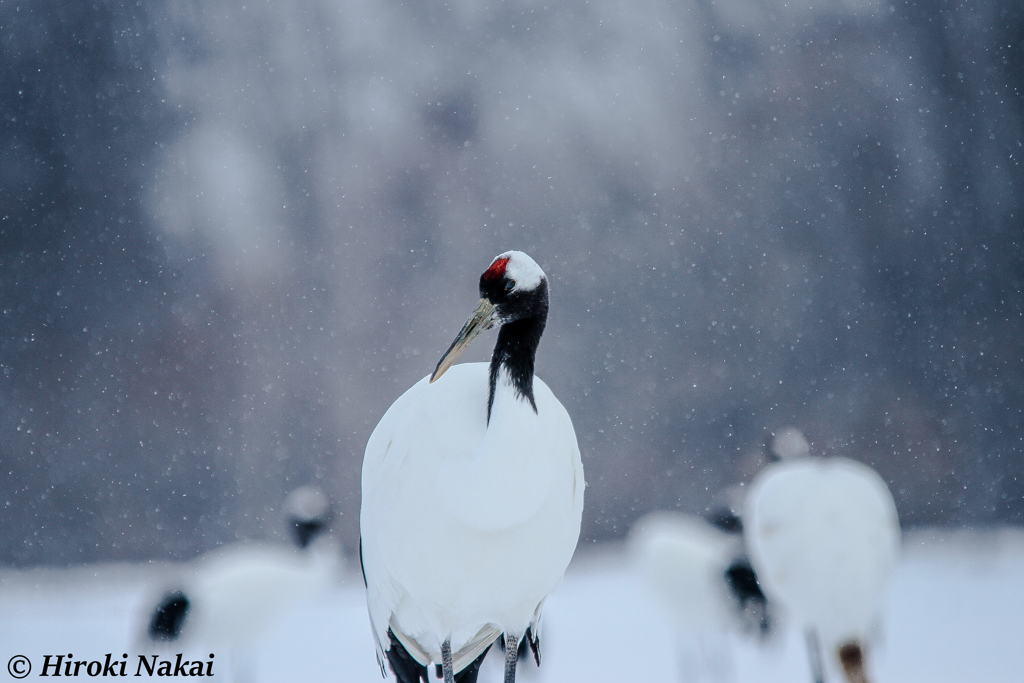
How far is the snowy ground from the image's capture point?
5.54 ft

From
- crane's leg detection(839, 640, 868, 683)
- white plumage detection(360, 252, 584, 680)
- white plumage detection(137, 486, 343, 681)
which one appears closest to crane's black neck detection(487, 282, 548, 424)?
white plumage detection(360, 252, 584, 680)

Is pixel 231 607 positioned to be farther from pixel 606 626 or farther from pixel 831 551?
pixel 831 551

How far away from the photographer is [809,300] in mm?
2518

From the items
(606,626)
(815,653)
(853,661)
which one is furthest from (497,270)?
(606,626)

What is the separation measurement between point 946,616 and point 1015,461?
2.61ft

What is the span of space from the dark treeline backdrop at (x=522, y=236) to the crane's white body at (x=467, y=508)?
1397 millimetres

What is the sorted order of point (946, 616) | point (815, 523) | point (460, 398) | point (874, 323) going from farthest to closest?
point (874, 323) < point (946, 616) < point (815, 523) < point (460, 398)

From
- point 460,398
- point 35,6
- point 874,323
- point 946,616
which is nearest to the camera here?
point 460,398

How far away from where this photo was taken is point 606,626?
198 cm

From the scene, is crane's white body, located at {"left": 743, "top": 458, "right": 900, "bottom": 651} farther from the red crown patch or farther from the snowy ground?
the red crown patch

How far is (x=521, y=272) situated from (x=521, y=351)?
0.11 metres

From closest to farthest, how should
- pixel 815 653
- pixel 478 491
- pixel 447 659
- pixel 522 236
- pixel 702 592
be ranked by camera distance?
pixel 478 491 < pixel 447 659 < pixel 815 653 < pixel 702 592 < pixel 522 236

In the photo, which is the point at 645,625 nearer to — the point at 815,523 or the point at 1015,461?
the point at 815,523

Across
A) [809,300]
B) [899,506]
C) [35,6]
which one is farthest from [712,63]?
[35,6]
